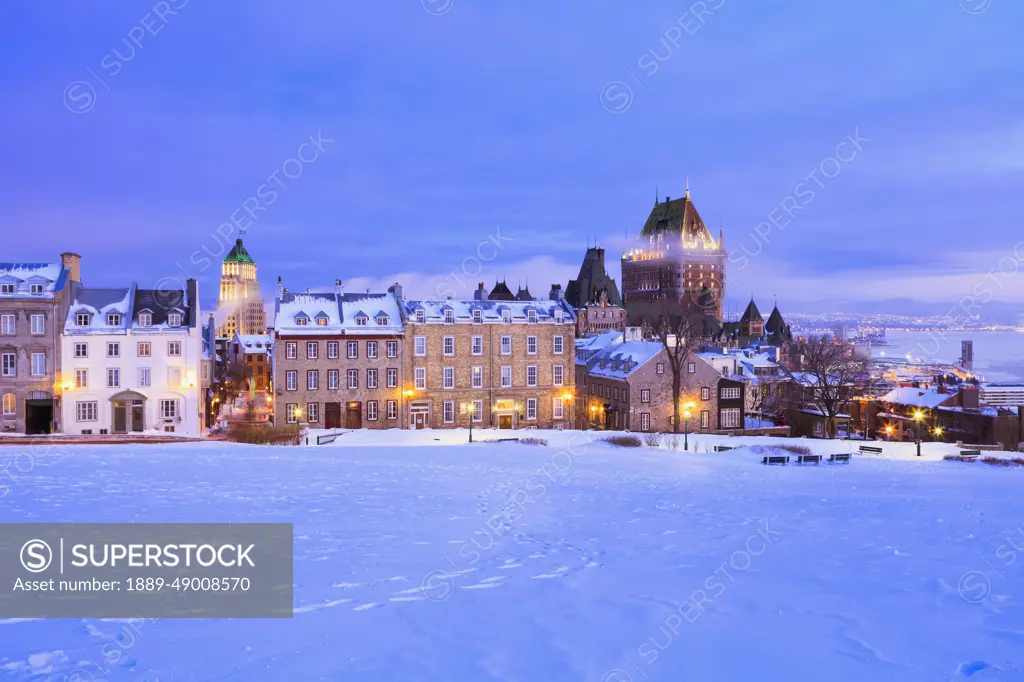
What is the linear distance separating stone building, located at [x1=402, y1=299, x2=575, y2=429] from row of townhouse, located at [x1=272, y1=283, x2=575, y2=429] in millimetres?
72

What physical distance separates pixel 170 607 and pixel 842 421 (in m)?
64.4

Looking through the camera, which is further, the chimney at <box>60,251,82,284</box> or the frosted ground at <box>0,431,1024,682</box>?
the chimney at <box>60,251,82,284</box>

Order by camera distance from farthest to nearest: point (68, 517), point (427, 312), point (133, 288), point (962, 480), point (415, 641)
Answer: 1. point (427, 312)
2. point (133, 288)
3. point (962, 480)
4. point (68, 517)
5. point (415, 641)

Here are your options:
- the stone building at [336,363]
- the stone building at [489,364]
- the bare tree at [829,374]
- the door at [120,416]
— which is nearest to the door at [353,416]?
the stone building at [336,363]

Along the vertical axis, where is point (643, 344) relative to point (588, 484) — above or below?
above

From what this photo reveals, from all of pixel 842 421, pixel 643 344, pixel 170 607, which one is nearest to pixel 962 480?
pixel 170 607

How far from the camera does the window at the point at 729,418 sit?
5395 centimetres

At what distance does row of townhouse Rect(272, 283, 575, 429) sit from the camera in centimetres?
4609

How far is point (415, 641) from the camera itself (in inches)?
350

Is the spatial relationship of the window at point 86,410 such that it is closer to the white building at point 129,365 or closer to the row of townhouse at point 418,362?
the white building at point 129,365

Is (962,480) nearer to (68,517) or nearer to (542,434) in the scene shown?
(542,434)

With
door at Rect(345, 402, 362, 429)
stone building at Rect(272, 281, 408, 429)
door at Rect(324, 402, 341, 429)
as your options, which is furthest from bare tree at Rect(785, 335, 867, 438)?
door at Rect(324, 402, 341, 429)

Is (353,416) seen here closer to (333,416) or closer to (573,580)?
(333,416)

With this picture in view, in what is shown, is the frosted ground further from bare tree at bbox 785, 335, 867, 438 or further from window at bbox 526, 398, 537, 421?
bare tree at bbox 785, 335, 867, 438
